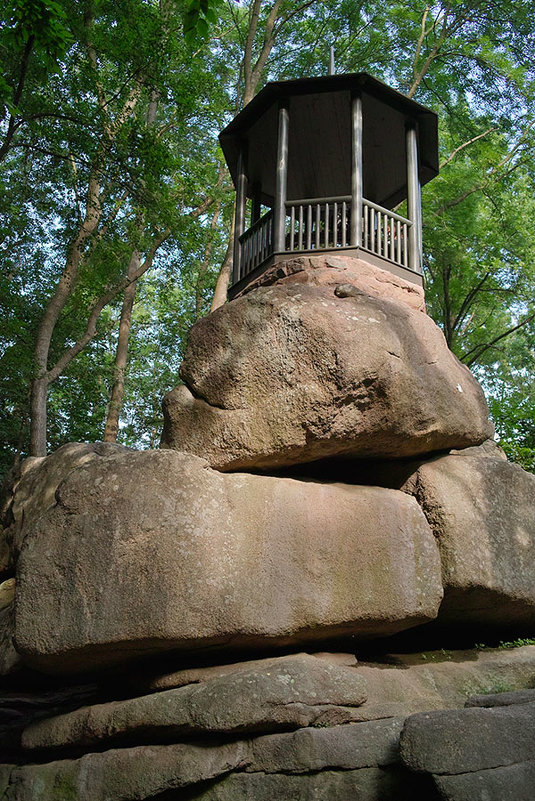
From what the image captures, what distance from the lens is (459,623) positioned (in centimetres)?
733

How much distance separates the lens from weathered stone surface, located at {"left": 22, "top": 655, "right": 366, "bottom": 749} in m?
5.26

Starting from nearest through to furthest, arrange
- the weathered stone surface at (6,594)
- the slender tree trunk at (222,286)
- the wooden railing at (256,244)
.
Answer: the weathered stone surface at (6,594)
the wooden railing at (256,244)
the slender tree trunk at (222,286)

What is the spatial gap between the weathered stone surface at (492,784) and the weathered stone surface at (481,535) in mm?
2603

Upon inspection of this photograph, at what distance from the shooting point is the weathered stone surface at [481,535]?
267 inches

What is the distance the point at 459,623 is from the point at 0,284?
1322 cm

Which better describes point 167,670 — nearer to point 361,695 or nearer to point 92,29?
point 361,695

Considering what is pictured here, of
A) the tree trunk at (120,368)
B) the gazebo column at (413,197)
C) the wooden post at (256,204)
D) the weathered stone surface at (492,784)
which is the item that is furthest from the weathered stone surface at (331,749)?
the tree trunk at (120,368)

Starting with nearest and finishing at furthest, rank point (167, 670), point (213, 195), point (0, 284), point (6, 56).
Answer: point (167, 670)
point (6, 56)
point (0, 284)
point (213, 195)

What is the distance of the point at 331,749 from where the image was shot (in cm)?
505

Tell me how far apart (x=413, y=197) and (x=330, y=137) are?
1.97 m

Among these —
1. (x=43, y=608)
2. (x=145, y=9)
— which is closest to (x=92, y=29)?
(x=145, y=9)

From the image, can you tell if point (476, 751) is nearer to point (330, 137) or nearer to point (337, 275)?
point (337, 275)

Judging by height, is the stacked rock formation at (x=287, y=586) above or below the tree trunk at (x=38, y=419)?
below

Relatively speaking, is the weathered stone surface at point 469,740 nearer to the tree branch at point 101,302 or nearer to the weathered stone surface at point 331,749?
the weathered stone surface at point 331,749
